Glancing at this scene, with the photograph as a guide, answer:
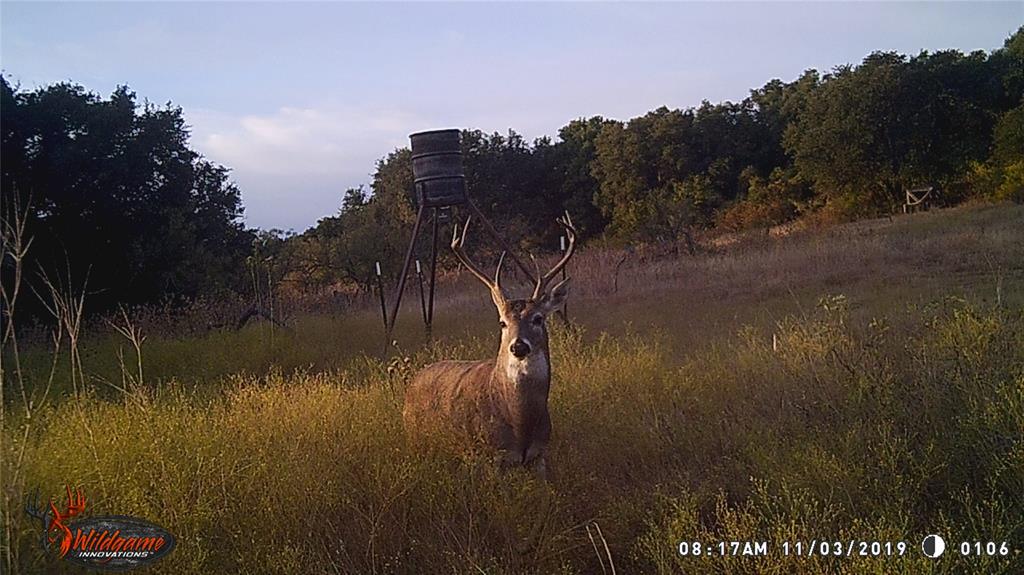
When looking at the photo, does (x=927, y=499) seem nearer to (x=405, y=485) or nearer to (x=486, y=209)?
(x=405, y=485)

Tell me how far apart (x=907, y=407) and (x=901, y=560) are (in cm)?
167

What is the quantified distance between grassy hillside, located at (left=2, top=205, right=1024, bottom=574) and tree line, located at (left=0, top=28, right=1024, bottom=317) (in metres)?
6.90

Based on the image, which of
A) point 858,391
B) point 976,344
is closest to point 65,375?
point 858,391

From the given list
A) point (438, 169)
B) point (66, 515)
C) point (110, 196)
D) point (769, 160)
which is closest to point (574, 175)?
point (769, 160)

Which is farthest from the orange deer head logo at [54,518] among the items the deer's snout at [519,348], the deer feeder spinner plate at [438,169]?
the deer feeder spinner plate at [438,169]

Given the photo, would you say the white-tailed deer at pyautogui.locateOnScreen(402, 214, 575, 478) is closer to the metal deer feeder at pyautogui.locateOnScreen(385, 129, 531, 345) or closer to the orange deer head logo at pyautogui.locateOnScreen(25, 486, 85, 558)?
the orange deer head logo at pyautogui.locateOnScreen(25, 486, 85, 558)

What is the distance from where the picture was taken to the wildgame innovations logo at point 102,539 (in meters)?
3.65

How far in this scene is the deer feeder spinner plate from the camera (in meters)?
9.86

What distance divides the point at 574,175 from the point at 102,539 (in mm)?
35083

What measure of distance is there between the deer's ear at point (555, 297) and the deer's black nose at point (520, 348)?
50 cm

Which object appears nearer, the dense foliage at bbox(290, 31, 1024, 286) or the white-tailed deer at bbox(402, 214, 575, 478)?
the white-tailed deer at bbox(402, 214, 575, 478)

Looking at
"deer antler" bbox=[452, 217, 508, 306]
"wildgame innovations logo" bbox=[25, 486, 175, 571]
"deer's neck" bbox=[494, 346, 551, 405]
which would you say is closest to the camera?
"wildgame innovations logo" bbox=[25, 486, 175, 571]

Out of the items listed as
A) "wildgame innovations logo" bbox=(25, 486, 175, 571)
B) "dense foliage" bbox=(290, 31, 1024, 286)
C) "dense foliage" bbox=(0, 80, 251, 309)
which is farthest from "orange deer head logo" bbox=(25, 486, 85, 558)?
"dense foliage" bbox=(290, 31, 1024, 286)

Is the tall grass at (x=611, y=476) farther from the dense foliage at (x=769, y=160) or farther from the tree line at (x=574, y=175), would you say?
the dense foliage at (x=769, y=160)
